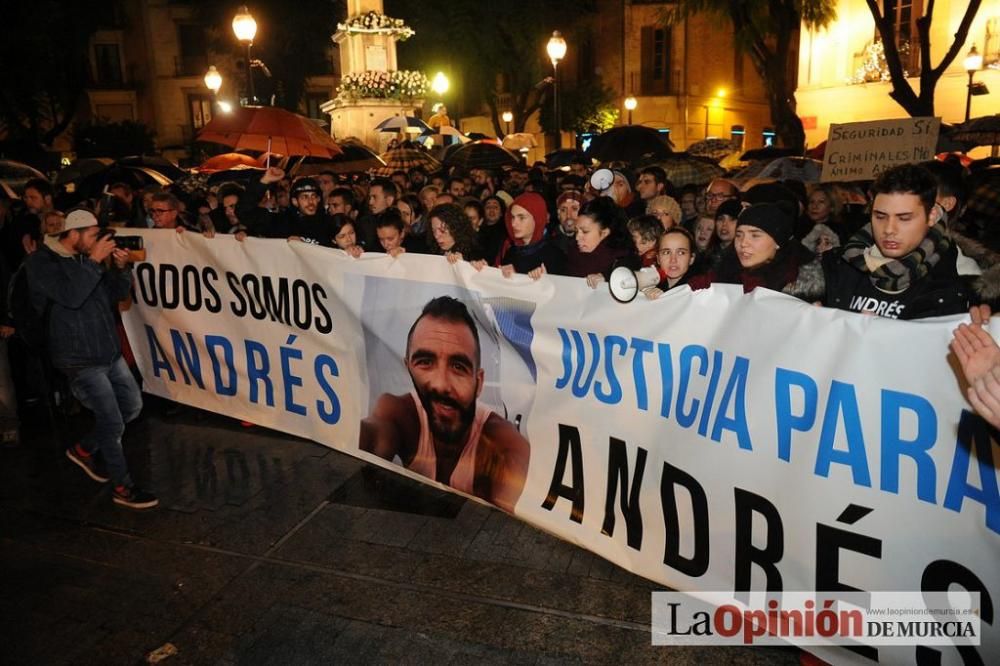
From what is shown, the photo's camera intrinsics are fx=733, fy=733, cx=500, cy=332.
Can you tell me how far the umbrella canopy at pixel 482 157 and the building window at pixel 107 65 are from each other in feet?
144

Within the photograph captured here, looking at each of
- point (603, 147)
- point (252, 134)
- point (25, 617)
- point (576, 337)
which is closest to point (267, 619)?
point (25, 617)

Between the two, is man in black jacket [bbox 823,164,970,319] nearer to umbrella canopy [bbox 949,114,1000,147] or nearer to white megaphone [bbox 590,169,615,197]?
white megaphone [bbox 590,169,615,197]

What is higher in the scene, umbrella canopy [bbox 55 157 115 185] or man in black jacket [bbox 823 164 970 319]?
umbrella canopy [bbox 55 157 115 185]

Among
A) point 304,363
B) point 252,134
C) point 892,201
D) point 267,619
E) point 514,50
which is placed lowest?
point 267,619

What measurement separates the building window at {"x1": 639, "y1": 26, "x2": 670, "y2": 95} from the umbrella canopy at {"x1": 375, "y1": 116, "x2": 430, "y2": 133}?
23.2 metres

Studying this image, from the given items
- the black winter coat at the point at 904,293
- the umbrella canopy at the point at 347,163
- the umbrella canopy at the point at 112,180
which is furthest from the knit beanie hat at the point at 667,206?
the umbrella canopy at the point at 347,163

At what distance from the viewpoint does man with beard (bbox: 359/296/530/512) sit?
4.19 metres

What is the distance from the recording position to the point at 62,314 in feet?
14.8

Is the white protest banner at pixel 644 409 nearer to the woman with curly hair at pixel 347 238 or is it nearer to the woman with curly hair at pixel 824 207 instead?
the woman with curly hair at pixel 347 238

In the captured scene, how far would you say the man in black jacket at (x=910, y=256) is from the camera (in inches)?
117

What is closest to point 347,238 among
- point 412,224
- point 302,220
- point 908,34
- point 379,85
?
point 302,220

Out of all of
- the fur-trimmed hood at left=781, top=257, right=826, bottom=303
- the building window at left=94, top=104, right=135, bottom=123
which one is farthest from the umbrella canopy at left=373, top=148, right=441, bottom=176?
the building window at left=94, top=104, right=135, bottom=123

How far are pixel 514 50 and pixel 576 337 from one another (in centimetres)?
3280

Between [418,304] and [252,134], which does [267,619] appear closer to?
[418,304]
